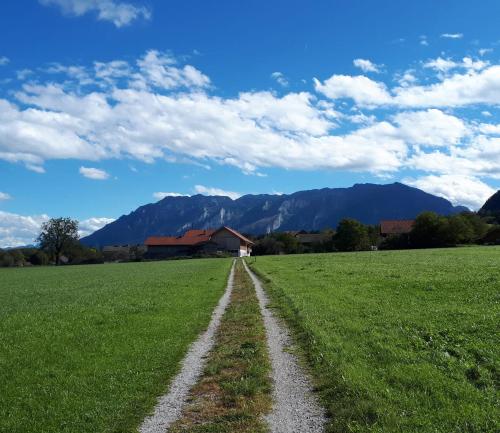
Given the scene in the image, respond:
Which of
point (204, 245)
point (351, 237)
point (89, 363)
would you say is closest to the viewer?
point (89, 363)

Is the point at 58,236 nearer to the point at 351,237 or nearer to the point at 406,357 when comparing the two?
the point at 351,237

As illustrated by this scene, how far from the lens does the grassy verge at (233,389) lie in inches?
321

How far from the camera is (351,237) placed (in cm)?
14350

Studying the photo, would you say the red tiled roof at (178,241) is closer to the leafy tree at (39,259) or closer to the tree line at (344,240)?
the tree line at (344,240)

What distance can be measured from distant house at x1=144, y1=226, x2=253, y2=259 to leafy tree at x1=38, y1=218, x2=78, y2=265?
29.5m

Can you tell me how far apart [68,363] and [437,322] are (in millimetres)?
11093

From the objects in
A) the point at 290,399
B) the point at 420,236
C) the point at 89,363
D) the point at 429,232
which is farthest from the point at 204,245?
the point at 290,399

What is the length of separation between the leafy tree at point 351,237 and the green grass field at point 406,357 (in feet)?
401

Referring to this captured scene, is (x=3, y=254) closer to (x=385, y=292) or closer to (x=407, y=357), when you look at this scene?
(x=385, y=292)

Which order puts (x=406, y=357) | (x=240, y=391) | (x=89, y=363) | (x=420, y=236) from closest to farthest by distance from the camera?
(x=240, y=391), (x=406, y=357), (x=89, y=363), (x=420, y=236)

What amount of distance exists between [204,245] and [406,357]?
167 m

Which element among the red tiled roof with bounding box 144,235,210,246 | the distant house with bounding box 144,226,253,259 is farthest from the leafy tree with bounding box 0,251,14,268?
the red tiled roof with bounding box 144,235,210,246

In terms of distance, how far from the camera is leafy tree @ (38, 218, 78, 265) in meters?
148

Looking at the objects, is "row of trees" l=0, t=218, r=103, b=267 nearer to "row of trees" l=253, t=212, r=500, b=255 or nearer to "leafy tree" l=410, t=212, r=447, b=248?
"row of trees" l=253, t=212, r=500, b=255
